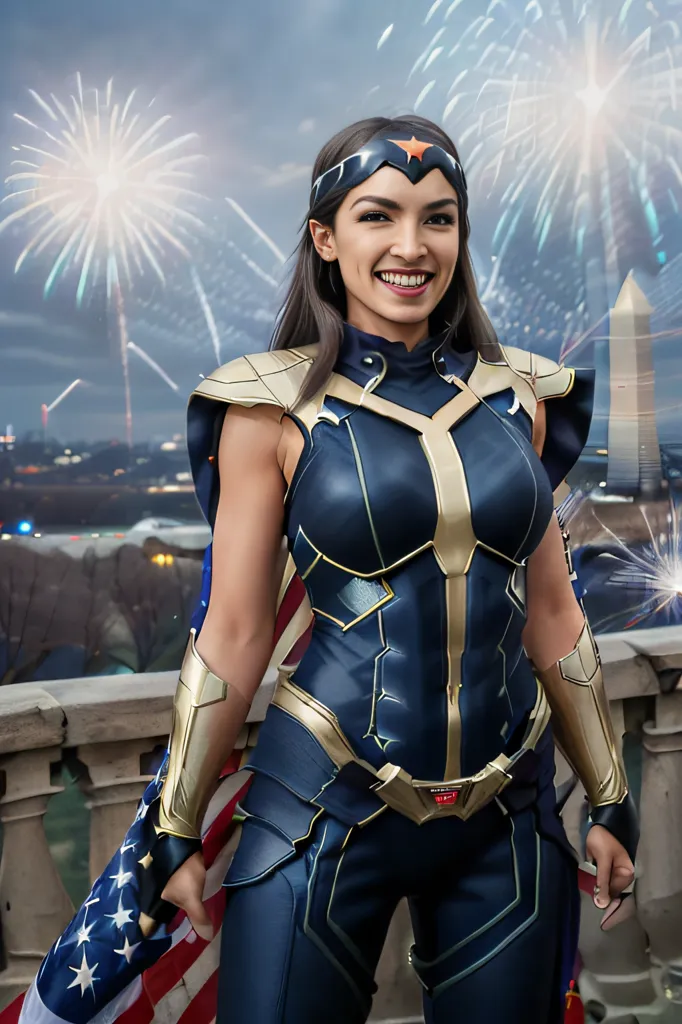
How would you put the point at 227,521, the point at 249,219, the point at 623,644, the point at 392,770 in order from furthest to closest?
the point at 249,219 → the point at 623,644 → the point at 227,521 → the point at 392,770

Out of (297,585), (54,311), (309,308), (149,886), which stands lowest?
(149,886)

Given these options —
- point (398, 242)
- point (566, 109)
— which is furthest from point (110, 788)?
point (566, 109)

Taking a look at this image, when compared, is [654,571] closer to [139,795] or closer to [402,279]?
[139,795]

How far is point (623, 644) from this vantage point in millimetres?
2150

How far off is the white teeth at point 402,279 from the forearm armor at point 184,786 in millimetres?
566

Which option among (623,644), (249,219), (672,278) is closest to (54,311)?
(249,219)

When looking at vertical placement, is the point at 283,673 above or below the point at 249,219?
below

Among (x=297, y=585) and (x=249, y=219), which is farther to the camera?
(x=249, y=219)

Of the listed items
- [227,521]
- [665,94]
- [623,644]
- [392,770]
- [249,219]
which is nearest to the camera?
[392,770]

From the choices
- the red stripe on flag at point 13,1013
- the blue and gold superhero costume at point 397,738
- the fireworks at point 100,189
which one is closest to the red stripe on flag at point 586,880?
the blue and gold superhero costume at point 397,738

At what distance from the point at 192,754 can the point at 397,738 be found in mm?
280

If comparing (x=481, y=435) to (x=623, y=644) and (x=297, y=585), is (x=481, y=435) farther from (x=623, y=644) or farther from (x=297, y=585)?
(x=623, y=644)

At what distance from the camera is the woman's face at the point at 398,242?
1172 millimetres

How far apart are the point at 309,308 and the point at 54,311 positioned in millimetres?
8983
